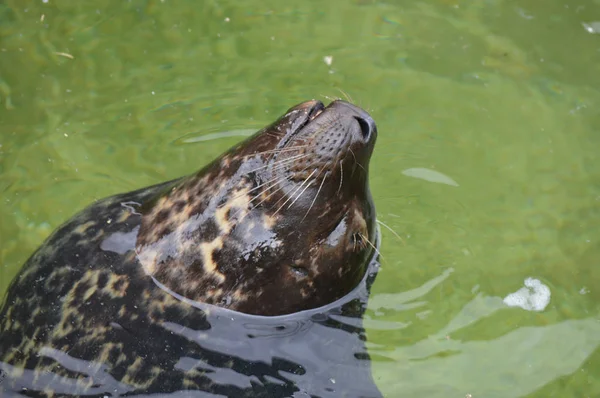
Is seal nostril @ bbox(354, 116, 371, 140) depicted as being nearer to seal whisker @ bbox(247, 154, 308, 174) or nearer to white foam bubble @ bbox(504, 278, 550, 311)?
seal whisker @ bbox(247, 154, 308, 174)

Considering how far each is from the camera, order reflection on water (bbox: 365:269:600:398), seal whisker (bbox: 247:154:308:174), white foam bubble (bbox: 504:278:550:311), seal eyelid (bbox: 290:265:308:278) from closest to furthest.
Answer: seal whisker (bbox: 247:154:308:174), seal eyelid (bbox: 290:265:308:278), reflection on water (bbox: 365:269:600:398), white foam bubble (bbox: 504:278:550:311)

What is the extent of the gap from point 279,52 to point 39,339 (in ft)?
11.3

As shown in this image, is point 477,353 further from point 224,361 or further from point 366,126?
point 366,126

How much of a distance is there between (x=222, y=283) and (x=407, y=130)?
2663mm

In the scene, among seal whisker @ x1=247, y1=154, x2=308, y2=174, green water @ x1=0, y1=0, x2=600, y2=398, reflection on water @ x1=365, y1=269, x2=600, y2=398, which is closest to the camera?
seal whisker @ x1=247, y1=154, x2=308, y2=174

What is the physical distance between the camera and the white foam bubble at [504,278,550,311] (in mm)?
4922

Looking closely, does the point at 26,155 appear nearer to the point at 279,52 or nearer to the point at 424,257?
the point at 279,52

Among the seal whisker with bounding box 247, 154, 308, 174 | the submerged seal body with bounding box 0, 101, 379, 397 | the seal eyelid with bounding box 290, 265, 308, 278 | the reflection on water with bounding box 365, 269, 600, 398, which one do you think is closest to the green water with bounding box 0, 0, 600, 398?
the reflection on water with bounding box 365, 269, 600, 398

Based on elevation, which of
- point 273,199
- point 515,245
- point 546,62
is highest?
point 273,199

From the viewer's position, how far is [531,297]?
4.97 m

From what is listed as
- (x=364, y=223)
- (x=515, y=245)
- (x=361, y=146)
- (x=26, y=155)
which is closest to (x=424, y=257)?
(x=515, y=245)

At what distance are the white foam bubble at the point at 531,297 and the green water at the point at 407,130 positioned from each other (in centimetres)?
6

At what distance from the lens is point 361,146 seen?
341cm

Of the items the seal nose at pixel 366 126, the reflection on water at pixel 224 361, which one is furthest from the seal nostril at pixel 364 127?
the reflection on water at pixel 224 361
